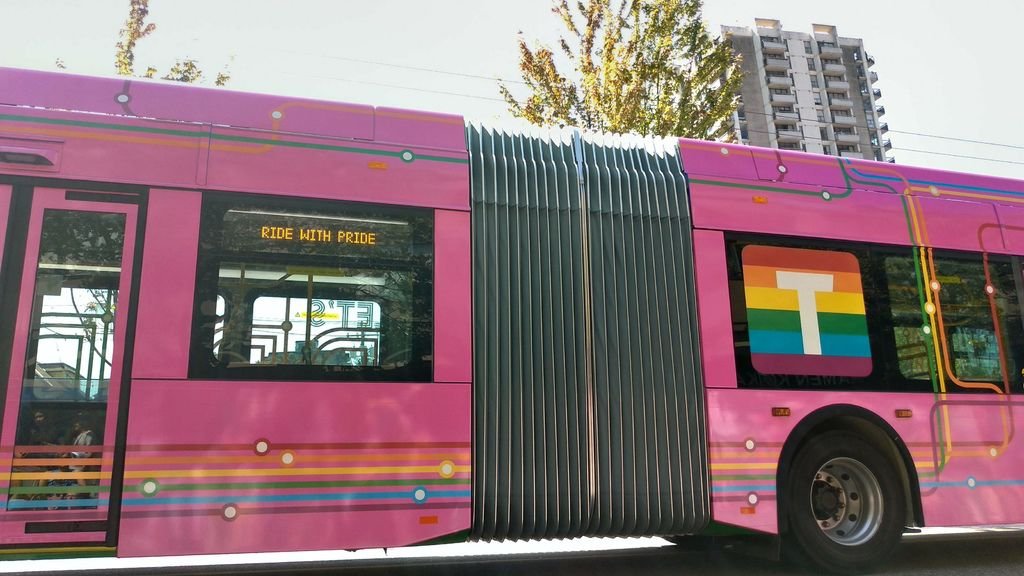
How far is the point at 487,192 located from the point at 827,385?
2942mm

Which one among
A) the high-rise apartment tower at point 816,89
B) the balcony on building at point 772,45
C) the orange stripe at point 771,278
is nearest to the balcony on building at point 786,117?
the high-rise apartment tower at point 816,89

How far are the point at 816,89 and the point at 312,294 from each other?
259ft

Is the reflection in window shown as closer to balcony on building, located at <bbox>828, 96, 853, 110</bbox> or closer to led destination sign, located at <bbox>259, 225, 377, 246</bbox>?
led destination sign, located at <bbox>259, 225, 377, 246</bbox>

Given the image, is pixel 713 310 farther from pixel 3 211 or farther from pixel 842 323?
pixel 3 211

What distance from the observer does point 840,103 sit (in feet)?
245

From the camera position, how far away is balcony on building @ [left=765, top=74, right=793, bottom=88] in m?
71.5

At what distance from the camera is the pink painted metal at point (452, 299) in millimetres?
4723

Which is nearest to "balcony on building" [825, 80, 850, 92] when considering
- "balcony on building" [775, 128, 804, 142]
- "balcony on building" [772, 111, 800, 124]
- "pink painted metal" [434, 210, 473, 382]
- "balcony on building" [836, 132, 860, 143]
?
"balcony on building" [836, 132, 860, 143]

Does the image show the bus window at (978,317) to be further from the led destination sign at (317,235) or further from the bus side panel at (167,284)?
the bus side panel at (167,284)

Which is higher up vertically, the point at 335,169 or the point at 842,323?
the point at 335,169

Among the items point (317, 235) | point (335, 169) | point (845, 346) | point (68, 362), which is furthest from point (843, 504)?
point (68, 362)

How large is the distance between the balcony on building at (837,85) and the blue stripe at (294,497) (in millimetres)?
80383

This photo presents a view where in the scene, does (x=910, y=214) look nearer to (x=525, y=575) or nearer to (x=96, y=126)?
(x=525, y=575)

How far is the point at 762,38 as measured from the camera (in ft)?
239
